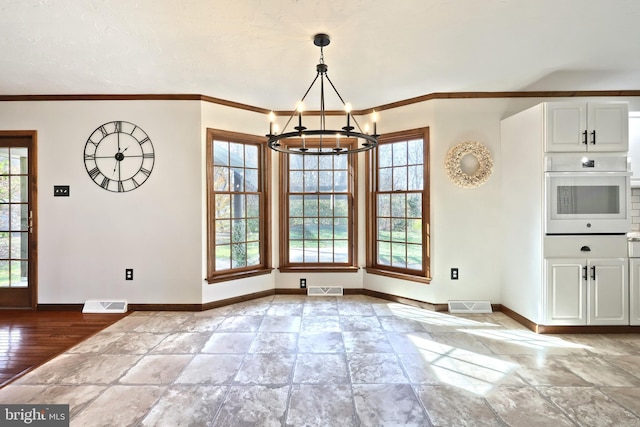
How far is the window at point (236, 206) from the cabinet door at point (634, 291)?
154 inches

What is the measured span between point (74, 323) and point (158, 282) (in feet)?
2.88

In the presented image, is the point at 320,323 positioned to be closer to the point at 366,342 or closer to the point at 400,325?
the point at 366,342

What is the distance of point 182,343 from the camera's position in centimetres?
286

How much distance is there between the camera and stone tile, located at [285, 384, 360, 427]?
5.95ft

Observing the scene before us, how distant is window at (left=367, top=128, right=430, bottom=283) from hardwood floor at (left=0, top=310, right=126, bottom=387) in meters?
3.25

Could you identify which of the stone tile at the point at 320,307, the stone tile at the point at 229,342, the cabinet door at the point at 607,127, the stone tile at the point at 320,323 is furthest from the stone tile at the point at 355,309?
the cabinet door at the point at 607,127

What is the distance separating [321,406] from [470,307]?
2484mm

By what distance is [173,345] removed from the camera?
2.82 meters

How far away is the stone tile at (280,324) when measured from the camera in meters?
3.17

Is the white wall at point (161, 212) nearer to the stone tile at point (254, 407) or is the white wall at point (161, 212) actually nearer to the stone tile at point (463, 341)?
the stone tile at point (463, 341)

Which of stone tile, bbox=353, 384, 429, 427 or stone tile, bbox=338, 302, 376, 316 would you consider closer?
stone tile, bbox=353, 384, 429, 427

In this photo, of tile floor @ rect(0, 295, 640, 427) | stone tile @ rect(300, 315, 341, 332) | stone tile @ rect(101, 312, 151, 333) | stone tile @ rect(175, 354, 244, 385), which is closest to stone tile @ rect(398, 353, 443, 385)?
tile floor @ rect(0, 295, 640, 427)

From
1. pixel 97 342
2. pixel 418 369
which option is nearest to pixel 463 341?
pixel 418 369

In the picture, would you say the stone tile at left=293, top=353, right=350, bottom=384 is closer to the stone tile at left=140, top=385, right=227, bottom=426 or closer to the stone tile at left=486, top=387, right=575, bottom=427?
the stone tile at left=140, top=385, right=227, bottom=426
